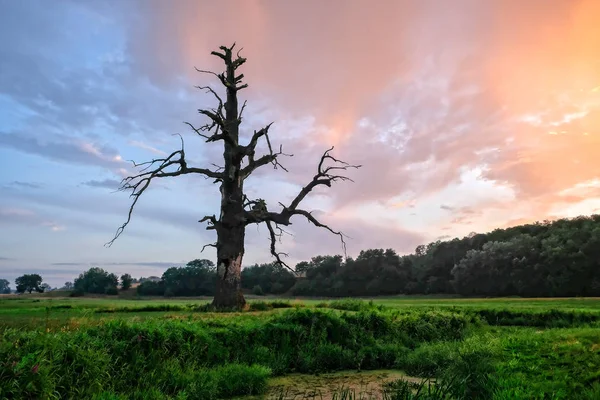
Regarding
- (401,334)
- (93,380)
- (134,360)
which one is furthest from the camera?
(401,334)

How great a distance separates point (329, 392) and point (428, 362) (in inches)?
150

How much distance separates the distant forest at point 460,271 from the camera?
56.4 m

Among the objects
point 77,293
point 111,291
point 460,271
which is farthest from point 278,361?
point 460,271

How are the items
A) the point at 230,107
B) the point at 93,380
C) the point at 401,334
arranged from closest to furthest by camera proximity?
the point at 93,380, the point at 401,334, the point at 230,107

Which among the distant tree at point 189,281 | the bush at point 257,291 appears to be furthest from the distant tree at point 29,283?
the bush at point 257,291

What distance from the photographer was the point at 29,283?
55.7 metres

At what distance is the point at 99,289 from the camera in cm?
5319

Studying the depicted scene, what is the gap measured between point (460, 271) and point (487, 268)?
3378 mm

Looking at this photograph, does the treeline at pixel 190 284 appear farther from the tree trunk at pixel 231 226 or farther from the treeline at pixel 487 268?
the tree trunk at pixel 231 226

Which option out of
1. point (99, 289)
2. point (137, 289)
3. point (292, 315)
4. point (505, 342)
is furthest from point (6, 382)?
point (137, 289)

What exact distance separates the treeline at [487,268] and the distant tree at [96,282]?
70.0 feet

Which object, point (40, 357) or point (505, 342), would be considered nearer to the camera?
point (40, 357)

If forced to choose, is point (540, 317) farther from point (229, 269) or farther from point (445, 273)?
point (445, 273)

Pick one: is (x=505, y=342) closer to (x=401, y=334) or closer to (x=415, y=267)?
(x=401, y=334)
